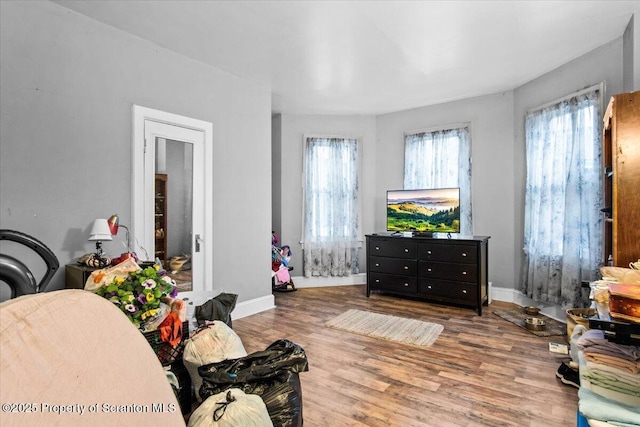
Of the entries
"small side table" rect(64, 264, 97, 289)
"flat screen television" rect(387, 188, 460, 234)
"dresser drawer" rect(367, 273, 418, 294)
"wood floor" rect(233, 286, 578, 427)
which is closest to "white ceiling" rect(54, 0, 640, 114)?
"flat screen television" rect(387, 188, 460, 234)

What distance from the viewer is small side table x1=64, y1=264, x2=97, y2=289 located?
2.24m

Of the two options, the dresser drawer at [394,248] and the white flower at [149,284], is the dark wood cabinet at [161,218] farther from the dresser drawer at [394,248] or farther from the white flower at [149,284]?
the dresser drawer at [394,248]

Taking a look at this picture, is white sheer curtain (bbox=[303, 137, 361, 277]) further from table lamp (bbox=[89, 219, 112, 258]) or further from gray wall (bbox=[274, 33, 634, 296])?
table lamp (bbox=[89, 219, 112, 258])

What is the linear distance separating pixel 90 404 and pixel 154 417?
136mm

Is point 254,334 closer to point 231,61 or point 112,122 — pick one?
point 112,122

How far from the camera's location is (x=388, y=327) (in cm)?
345

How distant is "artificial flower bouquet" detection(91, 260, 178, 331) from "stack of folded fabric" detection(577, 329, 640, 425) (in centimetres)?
206

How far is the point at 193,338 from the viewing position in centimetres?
202

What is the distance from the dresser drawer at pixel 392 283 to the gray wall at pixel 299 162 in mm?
946

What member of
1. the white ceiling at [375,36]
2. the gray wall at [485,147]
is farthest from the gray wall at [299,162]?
the white ceiling at [375,36]

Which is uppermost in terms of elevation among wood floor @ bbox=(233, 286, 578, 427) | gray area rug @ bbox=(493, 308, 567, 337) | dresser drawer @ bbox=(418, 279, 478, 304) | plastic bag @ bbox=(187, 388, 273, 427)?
plastic bag @ bbox=(187, 388, 273, 427)

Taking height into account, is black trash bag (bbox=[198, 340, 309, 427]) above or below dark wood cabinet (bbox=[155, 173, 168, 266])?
below

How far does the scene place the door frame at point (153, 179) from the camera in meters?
2.89

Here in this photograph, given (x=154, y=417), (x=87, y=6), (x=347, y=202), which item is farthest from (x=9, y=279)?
(x=347, y=202)
